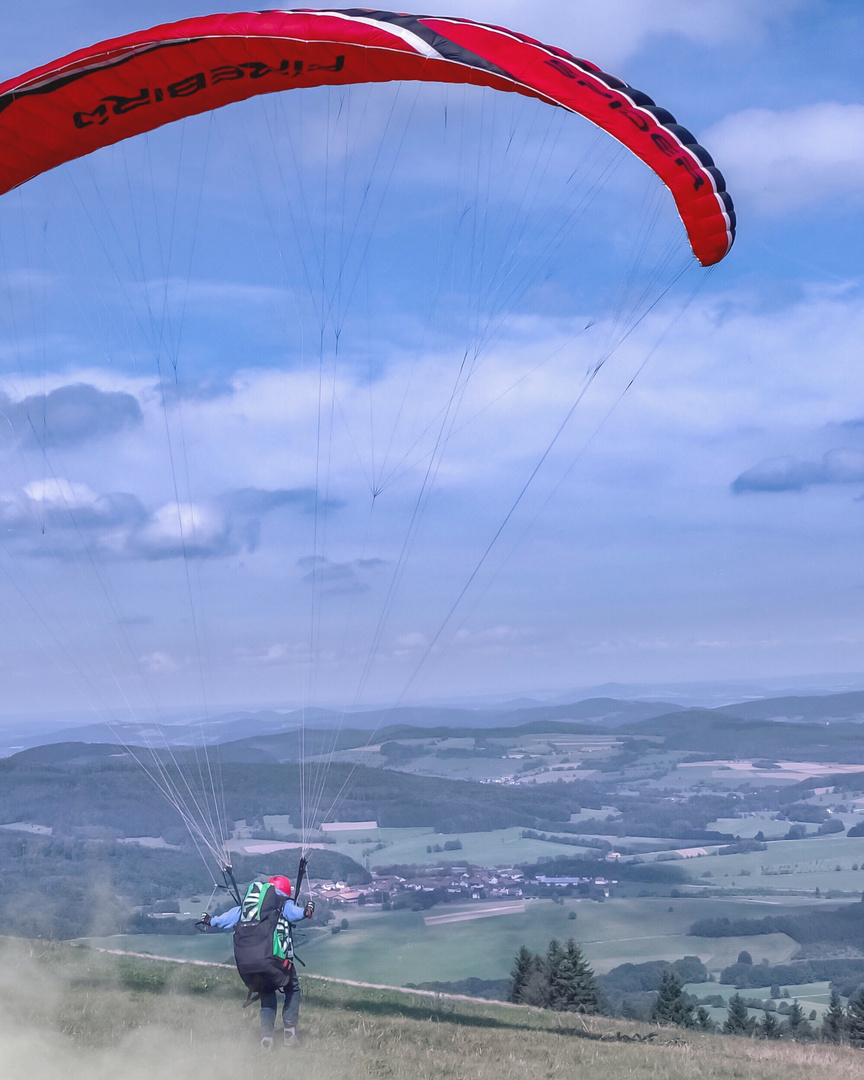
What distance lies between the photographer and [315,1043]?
10719 mm

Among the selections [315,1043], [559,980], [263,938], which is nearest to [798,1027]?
[559,980]

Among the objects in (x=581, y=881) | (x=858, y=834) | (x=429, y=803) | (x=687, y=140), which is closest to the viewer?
(x=687, y=140)

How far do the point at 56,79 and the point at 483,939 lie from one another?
289 ft

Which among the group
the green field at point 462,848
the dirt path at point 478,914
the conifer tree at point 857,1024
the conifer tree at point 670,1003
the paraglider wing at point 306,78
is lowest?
the dirt path at point 478,914

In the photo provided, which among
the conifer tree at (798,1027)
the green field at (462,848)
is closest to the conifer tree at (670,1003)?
the conifer tree at (798,1027)

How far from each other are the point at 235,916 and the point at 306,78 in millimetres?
9209

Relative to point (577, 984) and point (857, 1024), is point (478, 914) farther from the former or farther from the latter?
point (577, 984)

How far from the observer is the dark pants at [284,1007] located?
10.6 metres

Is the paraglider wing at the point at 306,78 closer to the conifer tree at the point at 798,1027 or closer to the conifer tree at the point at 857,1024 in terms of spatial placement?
the conifer tree at the point at 857,1024

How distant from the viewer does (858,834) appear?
552 feet

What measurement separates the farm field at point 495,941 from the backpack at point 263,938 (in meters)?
49.1

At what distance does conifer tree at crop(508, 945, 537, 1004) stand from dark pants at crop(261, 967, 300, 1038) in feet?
78.2

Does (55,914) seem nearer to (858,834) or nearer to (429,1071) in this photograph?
(429,1071)

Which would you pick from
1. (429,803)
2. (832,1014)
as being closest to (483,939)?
(832,1014)
